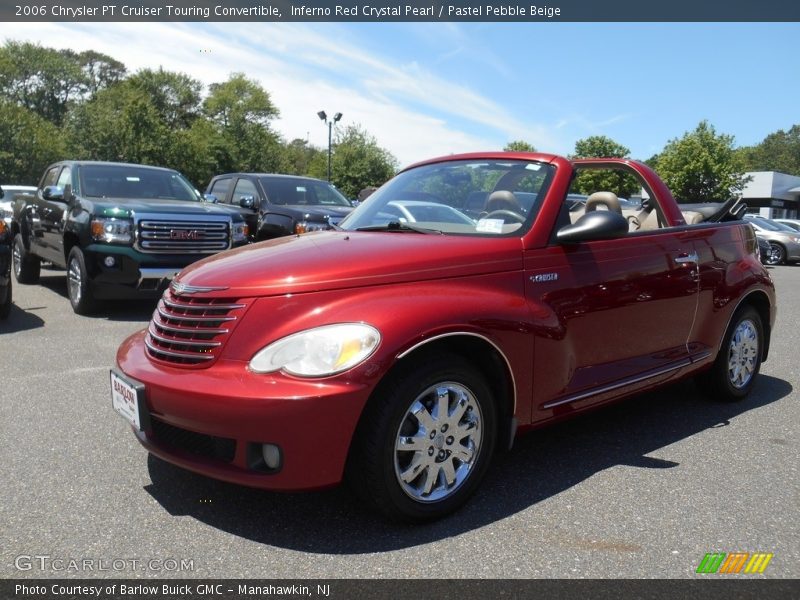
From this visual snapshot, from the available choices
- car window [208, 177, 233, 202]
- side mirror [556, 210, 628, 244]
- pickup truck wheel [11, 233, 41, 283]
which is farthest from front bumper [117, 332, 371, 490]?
car window [208, 177, 233, 202]

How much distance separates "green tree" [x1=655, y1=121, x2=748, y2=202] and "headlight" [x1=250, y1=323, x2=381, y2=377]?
167 feet

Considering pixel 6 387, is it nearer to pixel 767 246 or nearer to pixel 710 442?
pixel 710 442

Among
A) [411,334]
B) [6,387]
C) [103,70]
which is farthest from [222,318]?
[103,70]

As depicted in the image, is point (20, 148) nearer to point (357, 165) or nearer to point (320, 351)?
point (357, 165)

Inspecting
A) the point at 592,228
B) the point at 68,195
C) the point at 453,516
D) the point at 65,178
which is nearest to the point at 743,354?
the point at 592,228

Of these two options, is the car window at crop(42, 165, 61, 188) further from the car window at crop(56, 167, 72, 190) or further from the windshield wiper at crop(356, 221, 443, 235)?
the windshield wiper at crop(356, 221, 443, 235)

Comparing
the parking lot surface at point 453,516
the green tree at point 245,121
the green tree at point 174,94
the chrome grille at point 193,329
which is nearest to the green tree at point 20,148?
the green tree at point 245,121

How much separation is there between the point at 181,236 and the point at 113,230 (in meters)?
0.72

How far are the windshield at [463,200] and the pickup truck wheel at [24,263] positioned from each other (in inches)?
318

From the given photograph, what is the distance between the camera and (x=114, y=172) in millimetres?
9008

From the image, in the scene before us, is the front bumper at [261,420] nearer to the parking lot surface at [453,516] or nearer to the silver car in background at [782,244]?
the parking lot surface at [453,516]

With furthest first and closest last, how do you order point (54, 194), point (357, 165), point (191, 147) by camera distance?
1. point (191, 147)
2. point (357, 165)
3. point (54, 194)

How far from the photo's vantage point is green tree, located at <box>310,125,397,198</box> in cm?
4197

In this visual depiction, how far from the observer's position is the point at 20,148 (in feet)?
154
